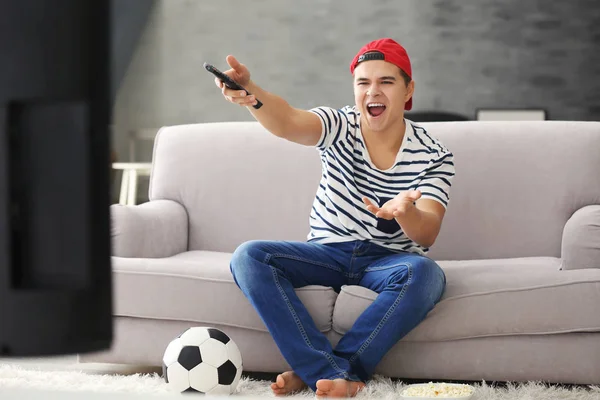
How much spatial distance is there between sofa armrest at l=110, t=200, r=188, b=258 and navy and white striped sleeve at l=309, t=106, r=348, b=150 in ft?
2.24

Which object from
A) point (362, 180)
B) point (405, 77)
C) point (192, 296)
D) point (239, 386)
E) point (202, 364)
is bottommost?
point (239, 386)

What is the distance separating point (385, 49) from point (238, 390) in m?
1.04

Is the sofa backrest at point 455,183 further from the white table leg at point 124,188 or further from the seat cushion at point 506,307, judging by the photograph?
the white table leg at point 124,188

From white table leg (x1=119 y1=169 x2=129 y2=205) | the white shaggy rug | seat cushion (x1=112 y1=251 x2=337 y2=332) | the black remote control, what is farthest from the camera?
white table leg (x1=119 y1=169 x2=129 y2=205)

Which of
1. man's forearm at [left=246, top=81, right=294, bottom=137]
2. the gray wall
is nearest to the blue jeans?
man's forearm at [left=246, top=81, right=294, bottom=137]

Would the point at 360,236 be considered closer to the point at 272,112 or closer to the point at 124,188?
the point at 272,112

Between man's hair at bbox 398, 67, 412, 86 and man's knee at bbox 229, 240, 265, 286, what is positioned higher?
man's hair at bbox 398, 67, 412, 86

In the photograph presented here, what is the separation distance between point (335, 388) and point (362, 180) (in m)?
0.61

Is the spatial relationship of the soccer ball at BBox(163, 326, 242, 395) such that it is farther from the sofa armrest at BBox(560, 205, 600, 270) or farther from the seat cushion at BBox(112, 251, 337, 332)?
the sofa armrest at BBox(560, 205, 600, 270)

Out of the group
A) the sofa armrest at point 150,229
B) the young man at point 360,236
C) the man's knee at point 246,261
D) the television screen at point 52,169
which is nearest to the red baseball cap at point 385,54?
the young man at point 360,236

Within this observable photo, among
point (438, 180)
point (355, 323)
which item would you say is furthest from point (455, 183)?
point (355, 323)

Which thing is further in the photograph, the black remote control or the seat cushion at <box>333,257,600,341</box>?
the seat cushion at <box>333,257,600,341</box>

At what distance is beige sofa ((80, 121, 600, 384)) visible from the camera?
201 centimetres

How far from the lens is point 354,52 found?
589cm
